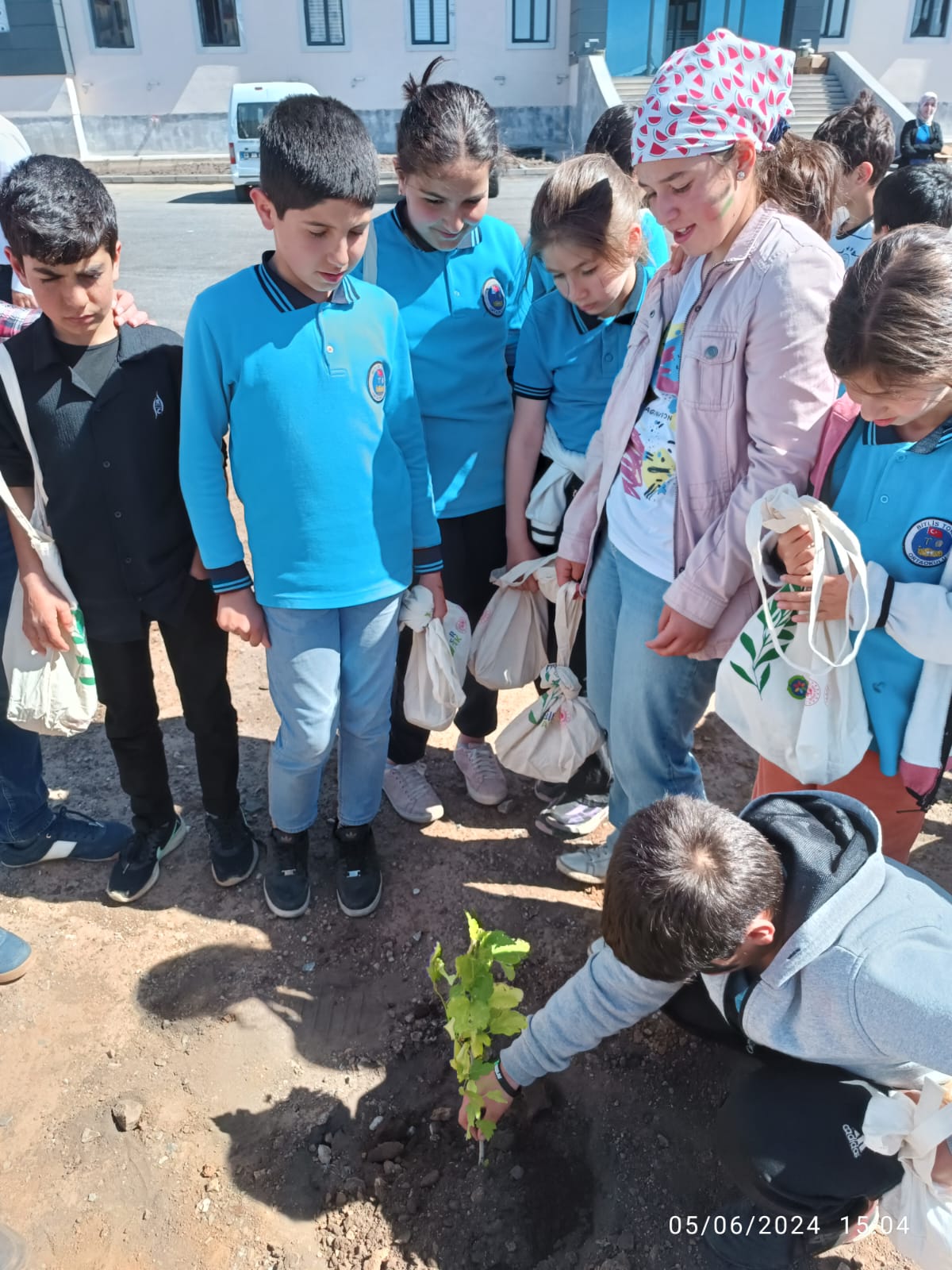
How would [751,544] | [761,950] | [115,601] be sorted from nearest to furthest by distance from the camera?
[761,950]
[751,544]
[115,601]

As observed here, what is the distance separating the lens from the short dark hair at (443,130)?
2.22 metres

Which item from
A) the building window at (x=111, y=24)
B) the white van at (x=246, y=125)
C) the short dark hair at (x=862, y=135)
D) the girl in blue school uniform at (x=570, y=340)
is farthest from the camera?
the building window at (x=111, y=24)

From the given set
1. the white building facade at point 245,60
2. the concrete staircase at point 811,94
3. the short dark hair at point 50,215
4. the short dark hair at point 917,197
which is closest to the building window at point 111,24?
the white building facade at point 245,60

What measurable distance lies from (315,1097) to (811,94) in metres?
23.9

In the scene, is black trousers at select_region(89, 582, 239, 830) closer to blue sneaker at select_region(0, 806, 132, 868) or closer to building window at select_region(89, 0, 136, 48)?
blue sneaker at select_region(0, 806, 132, 868)

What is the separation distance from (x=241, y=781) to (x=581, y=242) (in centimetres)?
206

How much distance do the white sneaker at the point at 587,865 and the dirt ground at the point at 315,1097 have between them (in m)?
0.05

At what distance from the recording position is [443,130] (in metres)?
2.22

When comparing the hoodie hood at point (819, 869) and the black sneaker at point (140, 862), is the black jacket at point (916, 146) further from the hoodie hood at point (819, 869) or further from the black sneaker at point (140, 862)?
the black sneaker at point (140, 862)

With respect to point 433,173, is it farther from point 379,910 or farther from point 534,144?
point 534,144

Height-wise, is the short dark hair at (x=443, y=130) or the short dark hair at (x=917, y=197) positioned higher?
the short dark hair at (x=443, y=130)

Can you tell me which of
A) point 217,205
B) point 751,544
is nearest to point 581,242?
point 751,544

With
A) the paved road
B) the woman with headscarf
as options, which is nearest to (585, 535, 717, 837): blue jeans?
the woman with headscarf

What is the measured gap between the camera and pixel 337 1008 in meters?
2.43
